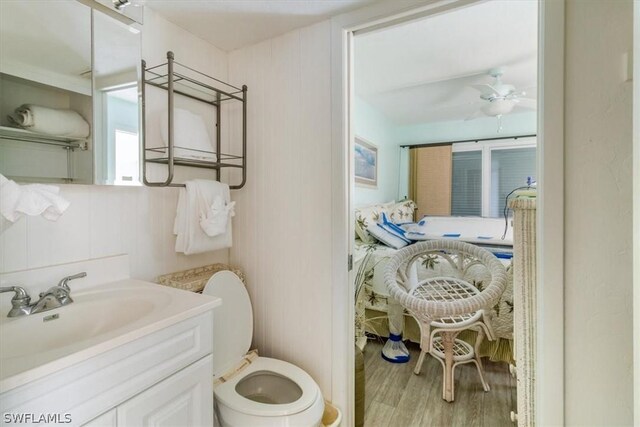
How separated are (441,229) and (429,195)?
4.06 feet

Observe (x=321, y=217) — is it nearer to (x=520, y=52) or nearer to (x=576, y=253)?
(x=576, y=253)

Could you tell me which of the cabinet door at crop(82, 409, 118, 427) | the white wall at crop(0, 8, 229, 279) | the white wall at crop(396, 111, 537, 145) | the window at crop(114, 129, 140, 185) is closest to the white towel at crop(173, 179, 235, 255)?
the white wall at crop(0, 8, 229, 279)

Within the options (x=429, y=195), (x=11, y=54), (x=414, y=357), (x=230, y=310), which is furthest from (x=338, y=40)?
(x=429, y=195)

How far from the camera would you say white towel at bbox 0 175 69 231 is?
87 cm

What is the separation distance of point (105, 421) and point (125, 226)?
793 millimetres

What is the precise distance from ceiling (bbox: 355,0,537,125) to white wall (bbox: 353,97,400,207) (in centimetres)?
21

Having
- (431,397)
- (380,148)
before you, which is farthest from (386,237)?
(380,148)

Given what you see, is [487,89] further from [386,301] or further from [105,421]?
[105,421]

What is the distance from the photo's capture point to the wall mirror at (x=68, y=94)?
1.01 m

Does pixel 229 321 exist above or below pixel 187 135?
below

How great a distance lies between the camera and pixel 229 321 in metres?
1.48

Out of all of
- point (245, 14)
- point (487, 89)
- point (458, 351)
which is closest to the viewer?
point (245, 14)

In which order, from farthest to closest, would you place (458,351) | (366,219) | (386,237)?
(366,219)
(386,237)
(458,351)

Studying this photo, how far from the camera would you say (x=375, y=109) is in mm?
3746
